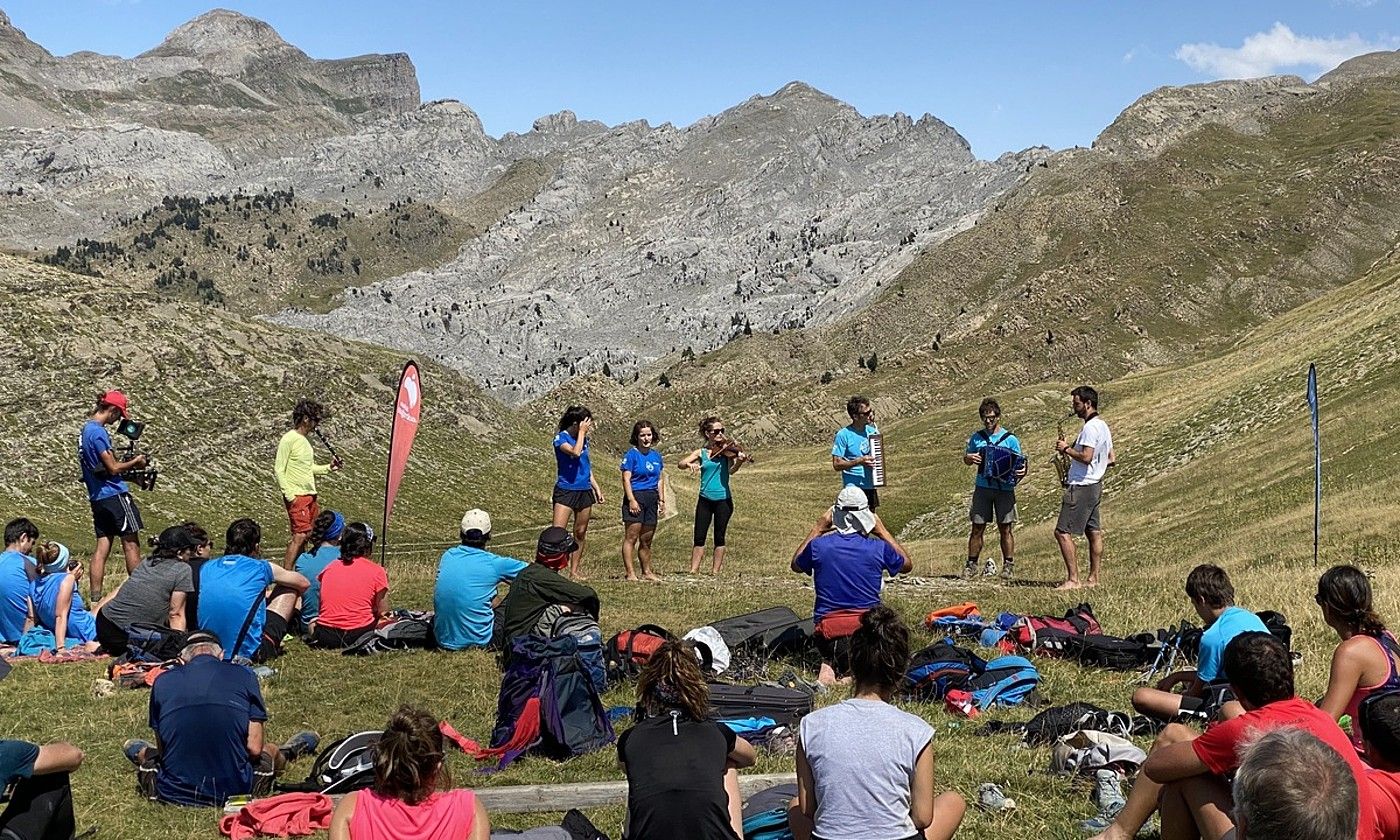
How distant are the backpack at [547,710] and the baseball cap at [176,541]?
529 centimetres

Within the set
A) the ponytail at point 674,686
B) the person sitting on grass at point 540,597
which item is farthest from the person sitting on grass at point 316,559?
the ponytail at point 674,686

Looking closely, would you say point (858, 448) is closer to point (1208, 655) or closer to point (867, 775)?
point (1208, 655)

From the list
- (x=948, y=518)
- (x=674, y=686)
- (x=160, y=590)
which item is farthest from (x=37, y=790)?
(x=948, y=518)

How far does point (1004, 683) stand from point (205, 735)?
7.53 m

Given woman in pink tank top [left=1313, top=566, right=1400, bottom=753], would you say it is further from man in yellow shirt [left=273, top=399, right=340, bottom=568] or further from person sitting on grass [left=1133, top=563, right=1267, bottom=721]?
man in yellow shirt [left=273, top=399, right=340, bottom=568]

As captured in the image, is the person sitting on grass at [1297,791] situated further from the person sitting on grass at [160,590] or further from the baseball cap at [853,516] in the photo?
the person sitting on grass at [160,590]

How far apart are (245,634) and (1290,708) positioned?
10567 mm

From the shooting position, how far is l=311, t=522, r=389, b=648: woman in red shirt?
13.9 metres

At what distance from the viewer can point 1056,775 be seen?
8.30m

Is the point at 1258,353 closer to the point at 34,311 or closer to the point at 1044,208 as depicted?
the point at 34,311

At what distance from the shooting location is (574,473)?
18000 millimetres

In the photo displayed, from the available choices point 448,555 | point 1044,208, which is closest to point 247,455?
point 448,555

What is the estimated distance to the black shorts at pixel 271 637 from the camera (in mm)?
13054

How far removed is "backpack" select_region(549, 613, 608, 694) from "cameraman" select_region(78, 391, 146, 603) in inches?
317
